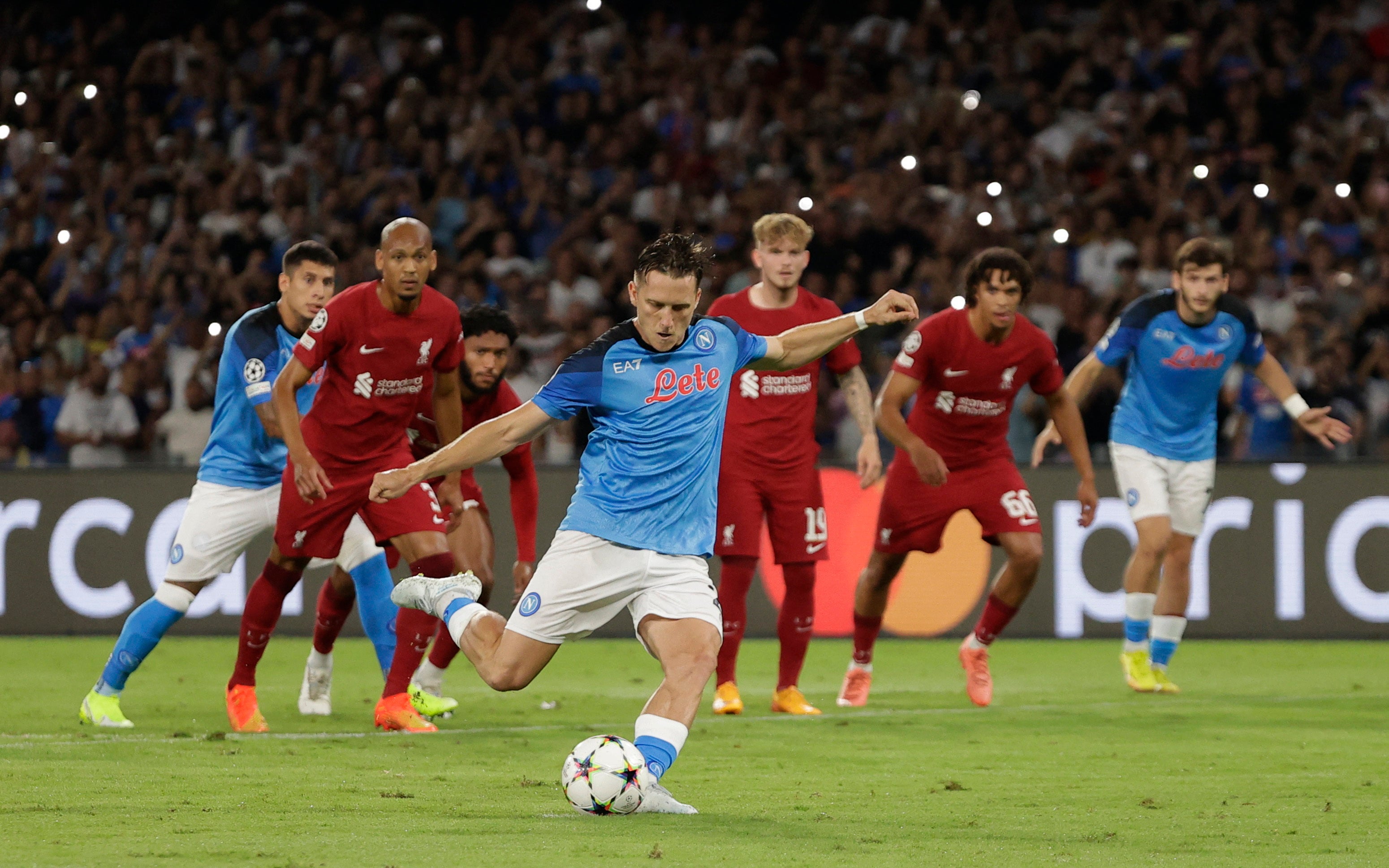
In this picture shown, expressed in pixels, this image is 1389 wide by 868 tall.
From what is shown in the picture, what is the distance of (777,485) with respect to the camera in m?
9.12

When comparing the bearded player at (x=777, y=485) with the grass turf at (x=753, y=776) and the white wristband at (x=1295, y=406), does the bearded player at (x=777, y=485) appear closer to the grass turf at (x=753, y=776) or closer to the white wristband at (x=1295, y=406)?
the grass turf at (x=753, y=776)

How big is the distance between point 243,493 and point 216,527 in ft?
0.70

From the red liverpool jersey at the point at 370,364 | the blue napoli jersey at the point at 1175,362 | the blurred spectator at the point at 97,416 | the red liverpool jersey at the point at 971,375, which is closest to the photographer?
the red liverpool jersey at the point at 370,364

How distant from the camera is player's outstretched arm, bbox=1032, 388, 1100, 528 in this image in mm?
9297

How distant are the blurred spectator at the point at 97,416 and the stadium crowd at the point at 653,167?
0.03m

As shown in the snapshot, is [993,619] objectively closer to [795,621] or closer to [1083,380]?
[795,621]

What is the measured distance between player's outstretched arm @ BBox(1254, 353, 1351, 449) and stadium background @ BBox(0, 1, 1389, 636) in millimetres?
2839

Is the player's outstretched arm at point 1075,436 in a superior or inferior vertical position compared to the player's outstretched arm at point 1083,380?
inferior

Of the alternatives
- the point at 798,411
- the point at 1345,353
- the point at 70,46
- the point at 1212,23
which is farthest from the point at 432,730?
the point at 70,46

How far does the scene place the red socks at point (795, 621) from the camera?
9.13 m

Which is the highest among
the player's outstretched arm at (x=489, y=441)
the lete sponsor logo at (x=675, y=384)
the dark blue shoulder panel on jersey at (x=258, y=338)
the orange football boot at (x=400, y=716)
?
the dark blue shoulder panel on jersey at (x=258, y=338)

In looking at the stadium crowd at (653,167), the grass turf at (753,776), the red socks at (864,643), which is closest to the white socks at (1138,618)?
the grass turf at (753,776)

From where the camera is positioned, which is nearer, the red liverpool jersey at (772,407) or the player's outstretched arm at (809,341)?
the player's outstretched arm at (809,341)

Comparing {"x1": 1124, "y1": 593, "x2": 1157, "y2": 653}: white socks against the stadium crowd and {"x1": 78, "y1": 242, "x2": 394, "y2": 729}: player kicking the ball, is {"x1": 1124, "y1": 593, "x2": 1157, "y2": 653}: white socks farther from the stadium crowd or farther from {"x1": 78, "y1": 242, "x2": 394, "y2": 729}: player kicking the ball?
{"x1": 78, "y1": 242, "x2": 394, "y2": 729}: player kicking the ball
